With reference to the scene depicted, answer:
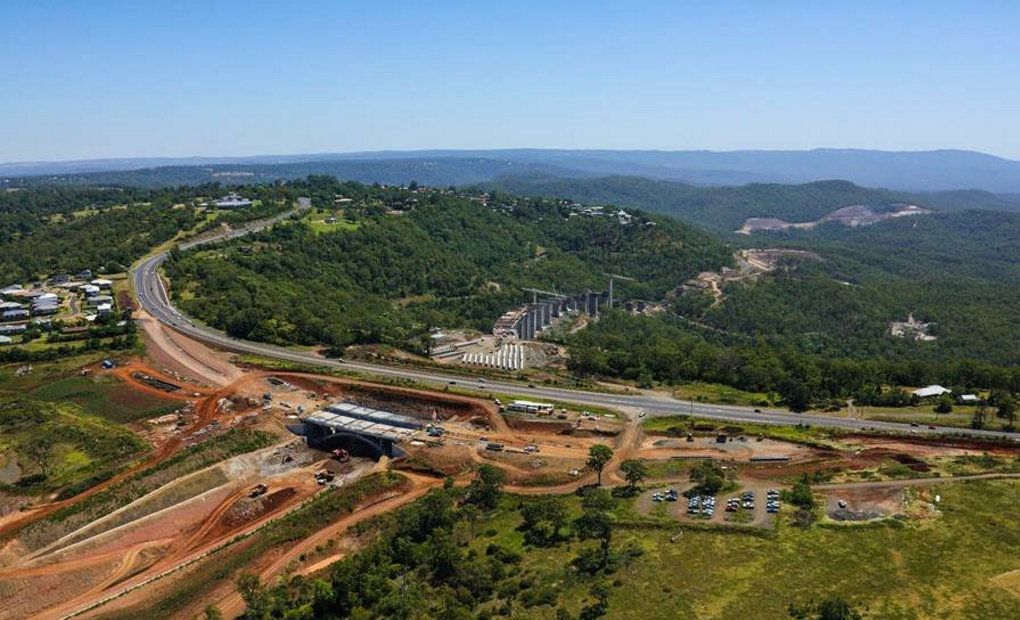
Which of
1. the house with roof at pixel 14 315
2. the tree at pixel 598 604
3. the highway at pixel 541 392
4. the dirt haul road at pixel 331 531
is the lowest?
the dirt haul road at pixel 331 531

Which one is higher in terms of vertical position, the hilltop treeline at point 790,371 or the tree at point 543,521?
the hilltop treeline at point 790,371

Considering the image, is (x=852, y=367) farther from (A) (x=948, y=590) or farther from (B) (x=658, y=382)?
(A) (x=948, y=590)

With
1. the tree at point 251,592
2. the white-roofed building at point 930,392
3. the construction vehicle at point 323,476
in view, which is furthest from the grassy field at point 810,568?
the white-roofed building at point 930,392

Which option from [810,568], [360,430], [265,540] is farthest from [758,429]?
[265,540]

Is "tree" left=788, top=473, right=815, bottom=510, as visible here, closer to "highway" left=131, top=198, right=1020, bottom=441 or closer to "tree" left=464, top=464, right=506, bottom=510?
"highway" left=131, top=198, right=1020, bottom=441

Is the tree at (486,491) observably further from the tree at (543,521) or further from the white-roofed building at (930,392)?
the white-roofed building at (930,392)
